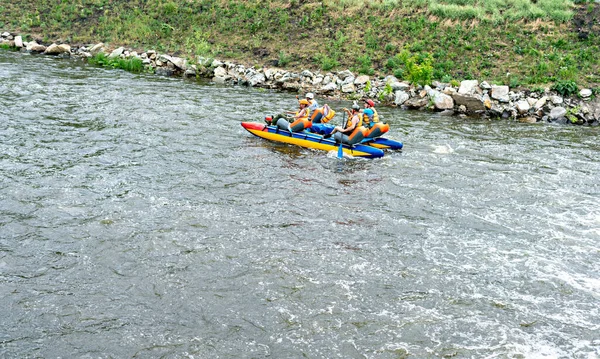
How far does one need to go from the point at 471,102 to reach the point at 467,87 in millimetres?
970

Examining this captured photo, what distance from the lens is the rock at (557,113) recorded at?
20109 mm

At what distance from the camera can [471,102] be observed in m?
20.5

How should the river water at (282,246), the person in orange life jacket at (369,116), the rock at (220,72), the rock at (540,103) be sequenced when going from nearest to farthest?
the river water at (282,246)
the person in orange life jacket at (369,116)
the rock at (540,103)
the rock at (220,72)

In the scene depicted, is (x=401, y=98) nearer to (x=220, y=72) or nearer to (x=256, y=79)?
(x=256, y=79)

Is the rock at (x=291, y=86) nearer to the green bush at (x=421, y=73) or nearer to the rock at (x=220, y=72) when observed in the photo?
the rock at (x=220, y=72)

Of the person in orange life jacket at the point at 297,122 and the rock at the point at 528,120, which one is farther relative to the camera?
the rock at the point at 528,120

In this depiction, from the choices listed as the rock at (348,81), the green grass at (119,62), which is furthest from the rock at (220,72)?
the rock at (348,81)

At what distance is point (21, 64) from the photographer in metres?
23.8

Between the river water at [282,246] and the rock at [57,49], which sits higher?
the rock at [57,49]

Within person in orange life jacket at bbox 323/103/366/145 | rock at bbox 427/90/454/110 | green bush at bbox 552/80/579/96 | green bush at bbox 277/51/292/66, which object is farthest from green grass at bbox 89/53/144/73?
green bush at bbox 552/80/579/96

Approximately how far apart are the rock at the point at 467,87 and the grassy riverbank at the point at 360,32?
3.22 ft

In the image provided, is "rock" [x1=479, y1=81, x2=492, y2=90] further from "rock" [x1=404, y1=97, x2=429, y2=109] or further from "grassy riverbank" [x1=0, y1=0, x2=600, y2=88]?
"rock" [x1=404, y1=97, x2=429, y2=109]

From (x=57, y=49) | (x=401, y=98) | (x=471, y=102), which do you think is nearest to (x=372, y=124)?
(x=401, y=98)

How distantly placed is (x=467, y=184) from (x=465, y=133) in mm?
5123
